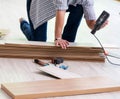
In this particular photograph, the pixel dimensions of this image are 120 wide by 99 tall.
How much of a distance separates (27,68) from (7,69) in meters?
0.09

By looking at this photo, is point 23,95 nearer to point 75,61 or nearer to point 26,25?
point 75,61

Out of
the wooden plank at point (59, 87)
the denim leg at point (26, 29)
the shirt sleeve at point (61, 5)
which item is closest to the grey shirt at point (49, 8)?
the shirt sleeve at point (61, 5)

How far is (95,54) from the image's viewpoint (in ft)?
5.73

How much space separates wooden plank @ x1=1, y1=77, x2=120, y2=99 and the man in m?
0.43

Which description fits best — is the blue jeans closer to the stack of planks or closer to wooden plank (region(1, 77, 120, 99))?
the stack of planks

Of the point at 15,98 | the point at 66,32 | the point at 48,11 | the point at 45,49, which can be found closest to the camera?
the point at 15,98

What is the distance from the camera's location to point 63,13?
6.07 ft

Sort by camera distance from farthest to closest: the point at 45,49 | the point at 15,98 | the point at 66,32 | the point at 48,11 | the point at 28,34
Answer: the point at 28,34, the point at 66,32, the point at 48,11, the point at 45,49, the point at 15,98

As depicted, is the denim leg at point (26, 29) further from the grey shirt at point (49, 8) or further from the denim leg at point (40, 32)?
the grey shirt at point (49, 8)

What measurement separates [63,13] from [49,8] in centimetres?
29

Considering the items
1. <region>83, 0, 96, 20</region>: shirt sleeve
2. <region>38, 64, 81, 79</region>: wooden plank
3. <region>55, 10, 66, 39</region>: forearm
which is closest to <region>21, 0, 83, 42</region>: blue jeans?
<region>83, 0, 96, 20</region>: shirt sleeve

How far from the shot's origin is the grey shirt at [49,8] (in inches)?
74.1

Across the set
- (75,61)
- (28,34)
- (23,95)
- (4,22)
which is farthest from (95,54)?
(4,22)

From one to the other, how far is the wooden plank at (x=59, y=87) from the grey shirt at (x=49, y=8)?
65 centimetres
